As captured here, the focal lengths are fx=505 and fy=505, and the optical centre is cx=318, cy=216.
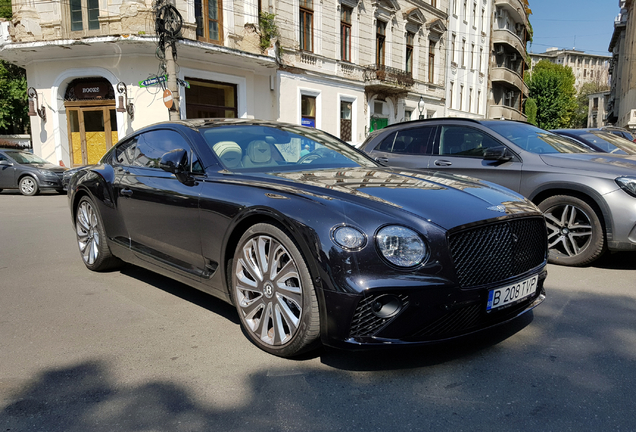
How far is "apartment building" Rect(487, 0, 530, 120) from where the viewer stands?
141ft

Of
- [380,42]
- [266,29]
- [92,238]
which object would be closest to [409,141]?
[92,238]

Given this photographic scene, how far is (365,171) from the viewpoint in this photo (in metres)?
3.72

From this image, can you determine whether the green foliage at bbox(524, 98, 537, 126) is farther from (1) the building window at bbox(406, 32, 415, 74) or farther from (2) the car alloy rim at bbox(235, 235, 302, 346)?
(2) the car alloy rim at bbox(235, 235, 302, 346)

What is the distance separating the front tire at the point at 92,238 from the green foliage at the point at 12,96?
31.1m

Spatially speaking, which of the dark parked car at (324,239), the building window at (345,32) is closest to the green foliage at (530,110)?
the building window at (345,32)

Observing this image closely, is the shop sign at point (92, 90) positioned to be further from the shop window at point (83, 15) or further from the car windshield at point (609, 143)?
the car windshield at point (609, 143)

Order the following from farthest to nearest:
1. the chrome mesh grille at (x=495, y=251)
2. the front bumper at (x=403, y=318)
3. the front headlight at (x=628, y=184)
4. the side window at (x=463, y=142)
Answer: the side window at (x=463, y=142)
the front headlight at (x=628, y=184)
the chrome mesh grille at (x=495, y=251)
the front bumper at (x=403, y=318)

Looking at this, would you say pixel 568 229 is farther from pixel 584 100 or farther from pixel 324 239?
pixel 584 100

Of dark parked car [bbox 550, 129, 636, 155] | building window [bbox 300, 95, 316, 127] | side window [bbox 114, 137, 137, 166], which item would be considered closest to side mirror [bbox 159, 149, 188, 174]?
side window [bbox 114, 137, 137, 166]

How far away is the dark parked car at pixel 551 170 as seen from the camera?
4.83m

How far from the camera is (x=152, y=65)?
58.6 ft

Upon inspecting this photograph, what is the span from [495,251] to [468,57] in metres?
38.7

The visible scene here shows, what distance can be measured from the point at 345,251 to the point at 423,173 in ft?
4.82

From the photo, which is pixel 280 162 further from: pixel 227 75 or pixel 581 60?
pixel 581 60
